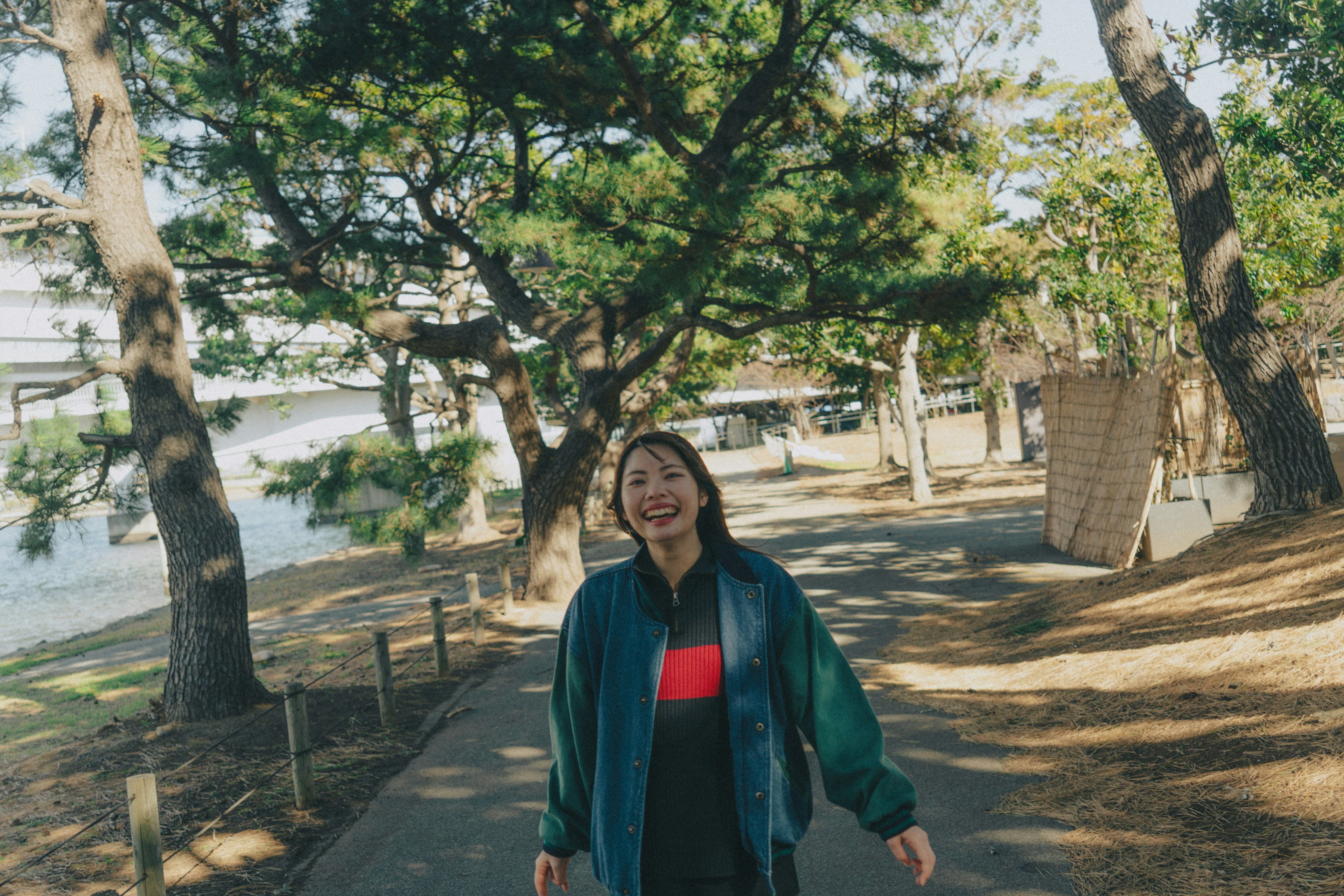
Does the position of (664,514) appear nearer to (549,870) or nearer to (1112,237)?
(549,870)

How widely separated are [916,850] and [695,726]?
1.83ft

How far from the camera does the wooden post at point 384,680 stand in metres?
7.62

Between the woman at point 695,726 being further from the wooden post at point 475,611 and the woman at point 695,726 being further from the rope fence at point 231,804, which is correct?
the wooden post at point 475,611

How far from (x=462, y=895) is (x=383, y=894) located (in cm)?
38

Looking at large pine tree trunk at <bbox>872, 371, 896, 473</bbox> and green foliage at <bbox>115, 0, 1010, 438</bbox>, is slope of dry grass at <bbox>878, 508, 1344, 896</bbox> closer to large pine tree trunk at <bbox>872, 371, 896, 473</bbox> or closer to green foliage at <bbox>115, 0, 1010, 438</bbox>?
green foliage at <bbox>115, 0, 1010, 438</bbox>

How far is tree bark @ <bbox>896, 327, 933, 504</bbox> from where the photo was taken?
21.3m

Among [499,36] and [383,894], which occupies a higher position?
[499,36]

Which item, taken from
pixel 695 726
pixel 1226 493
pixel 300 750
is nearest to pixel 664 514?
pixel 695 726

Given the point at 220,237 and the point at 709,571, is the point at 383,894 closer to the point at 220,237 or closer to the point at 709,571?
the point at 709,571

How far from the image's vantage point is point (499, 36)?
965 centimetres

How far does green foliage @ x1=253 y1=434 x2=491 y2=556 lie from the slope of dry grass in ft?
25.3

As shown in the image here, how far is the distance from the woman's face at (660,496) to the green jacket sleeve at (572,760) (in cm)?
35

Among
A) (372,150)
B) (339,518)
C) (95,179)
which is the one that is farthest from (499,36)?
(339,518)

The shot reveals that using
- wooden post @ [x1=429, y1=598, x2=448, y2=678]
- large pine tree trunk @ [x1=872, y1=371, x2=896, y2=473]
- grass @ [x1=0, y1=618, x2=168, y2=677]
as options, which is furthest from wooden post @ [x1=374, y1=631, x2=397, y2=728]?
large pine tree trunk @ [x1=872, y1=371, x2=896, y2=473]
